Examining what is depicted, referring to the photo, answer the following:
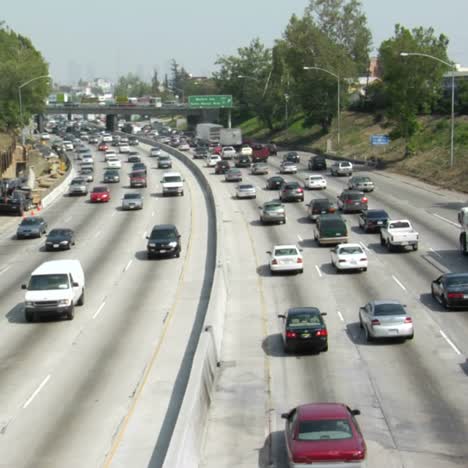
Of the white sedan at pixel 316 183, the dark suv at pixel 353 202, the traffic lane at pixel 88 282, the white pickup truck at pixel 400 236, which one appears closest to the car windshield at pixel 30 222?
the traffic lane at pixel 88 282

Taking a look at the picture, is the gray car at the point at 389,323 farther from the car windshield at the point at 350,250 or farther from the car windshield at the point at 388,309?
the car windshield at the point at 350,250

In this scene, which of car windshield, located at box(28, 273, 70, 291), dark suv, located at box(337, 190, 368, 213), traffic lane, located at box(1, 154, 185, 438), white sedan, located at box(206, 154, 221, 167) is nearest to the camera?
traffic lane, located at box(1, 154, 185, 438)

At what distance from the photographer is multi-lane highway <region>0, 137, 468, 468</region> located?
866 inches

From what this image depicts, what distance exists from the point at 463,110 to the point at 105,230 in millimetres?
50240

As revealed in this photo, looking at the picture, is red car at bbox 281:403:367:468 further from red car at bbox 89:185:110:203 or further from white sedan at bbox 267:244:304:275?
red car at bbox 89:185:110:203

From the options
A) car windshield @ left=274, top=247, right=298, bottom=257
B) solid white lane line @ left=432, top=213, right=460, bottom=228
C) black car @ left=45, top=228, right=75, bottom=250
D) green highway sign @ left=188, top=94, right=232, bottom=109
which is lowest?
black car @ left=45, top=228, right=75, bottom=250

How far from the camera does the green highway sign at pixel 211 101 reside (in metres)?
170

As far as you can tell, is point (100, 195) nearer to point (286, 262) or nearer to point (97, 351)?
point (286, 262)

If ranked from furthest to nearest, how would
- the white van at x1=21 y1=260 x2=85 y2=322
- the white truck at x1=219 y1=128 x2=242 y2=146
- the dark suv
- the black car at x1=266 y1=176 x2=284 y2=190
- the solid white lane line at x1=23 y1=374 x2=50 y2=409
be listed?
the white truck at x1=219 y1=128 x2=242 y2=146
the black car at x1=266 y1=176 x2=284 y2=190
the dark suv
the white van at x1=21 y1=260 x2=85 y2=322
the solid white lane line at x1=23 y1=374 x2=50 y2=409

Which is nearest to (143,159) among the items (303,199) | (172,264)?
(303,199)

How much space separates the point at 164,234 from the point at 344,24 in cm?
9189

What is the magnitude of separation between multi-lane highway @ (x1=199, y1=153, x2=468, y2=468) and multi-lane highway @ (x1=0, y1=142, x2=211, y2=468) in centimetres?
193

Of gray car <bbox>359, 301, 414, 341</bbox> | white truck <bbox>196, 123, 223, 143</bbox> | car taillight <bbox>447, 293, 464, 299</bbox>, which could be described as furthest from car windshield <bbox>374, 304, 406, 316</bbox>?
Result: white truck <bbox>196, 123, 223, 143</bbox>

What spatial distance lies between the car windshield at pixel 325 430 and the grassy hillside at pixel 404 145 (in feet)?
179
